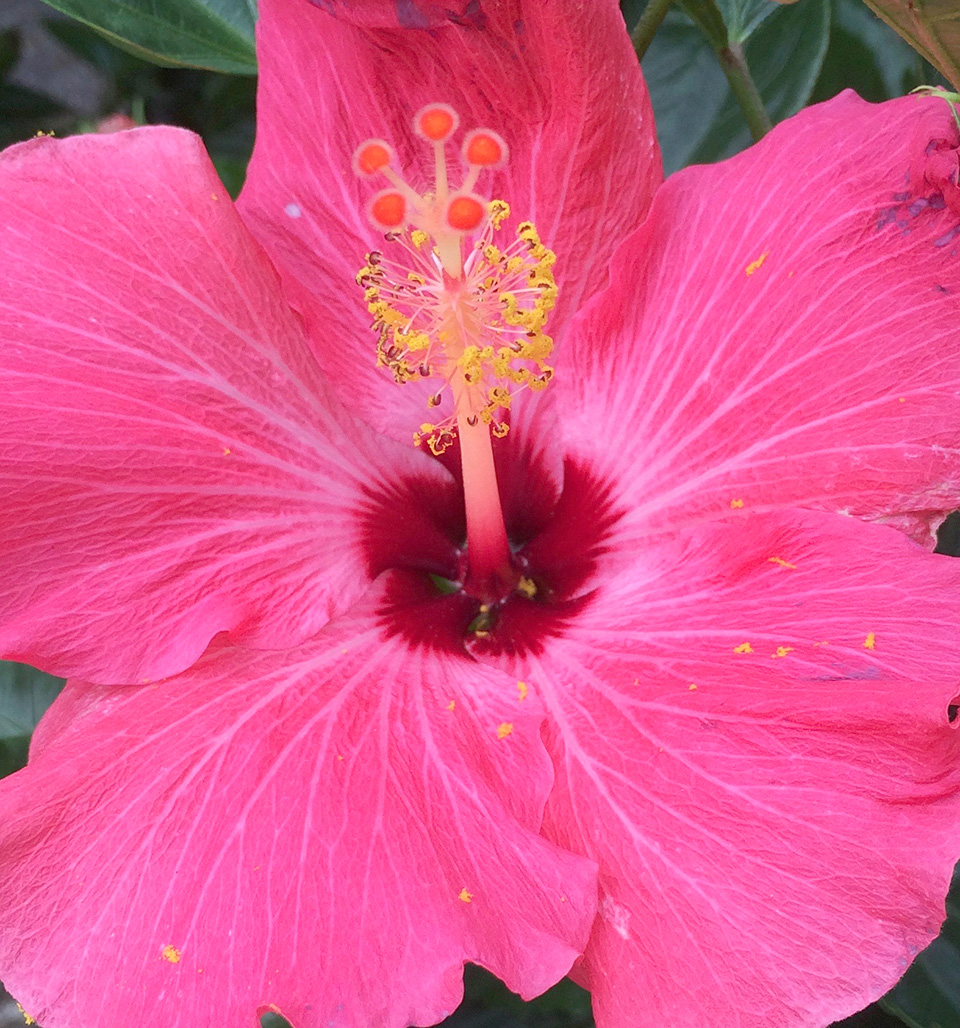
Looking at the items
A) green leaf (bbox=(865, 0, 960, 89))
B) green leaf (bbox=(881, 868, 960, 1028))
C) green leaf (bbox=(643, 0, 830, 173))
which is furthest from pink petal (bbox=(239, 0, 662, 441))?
green leaf (bbox=(881, 868, 960, 1028))

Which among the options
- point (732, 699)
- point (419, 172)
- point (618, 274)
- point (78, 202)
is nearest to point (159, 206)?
point (78, 202)

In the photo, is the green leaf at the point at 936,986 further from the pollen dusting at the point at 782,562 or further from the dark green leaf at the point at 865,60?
the dark green leaf at the point at 865,60

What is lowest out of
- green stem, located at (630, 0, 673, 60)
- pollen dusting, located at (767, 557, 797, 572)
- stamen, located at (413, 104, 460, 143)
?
pollen dusting, located at (767, 557, 797, 572)

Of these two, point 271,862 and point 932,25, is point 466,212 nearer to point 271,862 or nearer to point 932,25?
point 932,25

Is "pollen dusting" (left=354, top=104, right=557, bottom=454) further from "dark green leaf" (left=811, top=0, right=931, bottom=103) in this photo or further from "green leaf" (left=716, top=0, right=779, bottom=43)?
"dark green leaf" (left=811, top=0, right=931, bottom=103)

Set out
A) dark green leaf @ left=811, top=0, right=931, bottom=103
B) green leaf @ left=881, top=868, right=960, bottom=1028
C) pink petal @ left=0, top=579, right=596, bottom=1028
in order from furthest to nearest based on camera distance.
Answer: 1. dark green leaf @ left=811, top=0, right=931, bottom=103
2. green leaf @ left=881, top=868, right=960, bottom=1028
3. pink petal @ left=0, top=579, right=596, bottom=1028

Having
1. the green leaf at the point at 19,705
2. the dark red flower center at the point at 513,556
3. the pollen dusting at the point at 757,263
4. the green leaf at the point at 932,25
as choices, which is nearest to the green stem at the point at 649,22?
the green leaf at the point at 932,25

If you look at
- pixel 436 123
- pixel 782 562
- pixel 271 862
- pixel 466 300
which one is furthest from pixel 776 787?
pixel 436 123
